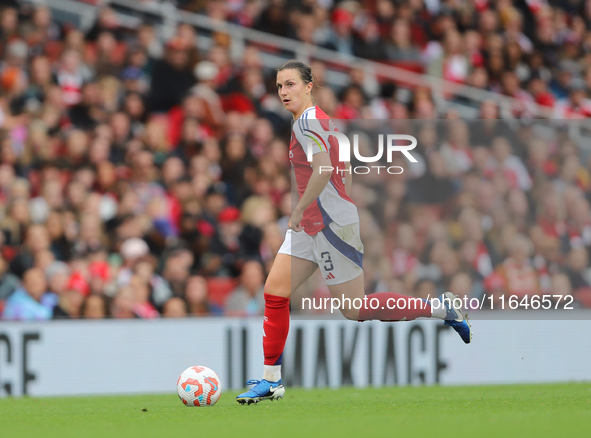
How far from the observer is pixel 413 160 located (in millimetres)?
9539

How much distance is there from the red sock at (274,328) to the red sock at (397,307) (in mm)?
496

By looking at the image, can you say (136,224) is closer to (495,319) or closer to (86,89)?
(86,89)

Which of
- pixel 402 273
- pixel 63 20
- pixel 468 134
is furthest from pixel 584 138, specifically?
pixel 63 20

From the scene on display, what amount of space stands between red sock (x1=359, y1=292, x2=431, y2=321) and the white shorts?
0.83 feet

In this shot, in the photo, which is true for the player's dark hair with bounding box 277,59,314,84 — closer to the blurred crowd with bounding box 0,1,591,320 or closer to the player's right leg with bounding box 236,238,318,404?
the player's right leg with bounding box 236,238,318,404

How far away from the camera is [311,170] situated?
587cm

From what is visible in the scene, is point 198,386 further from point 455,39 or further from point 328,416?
point 455,39

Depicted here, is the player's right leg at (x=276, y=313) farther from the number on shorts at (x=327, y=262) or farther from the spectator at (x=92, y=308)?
the spectator at (x=92, y=308)

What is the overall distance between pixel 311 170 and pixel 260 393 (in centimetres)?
147

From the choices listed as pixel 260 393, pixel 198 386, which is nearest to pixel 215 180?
pixel 198 386

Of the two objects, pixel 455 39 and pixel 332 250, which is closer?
pixel 332 250

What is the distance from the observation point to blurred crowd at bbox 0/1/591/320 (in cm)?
898

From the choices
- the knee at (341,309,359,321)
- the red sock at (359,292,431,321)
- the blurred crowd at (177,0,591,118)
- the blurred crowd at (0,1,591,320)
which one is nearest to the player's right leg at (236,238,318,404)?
the knee at (341,309,359,321)

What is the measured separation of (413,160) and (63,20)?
526 centimetres
